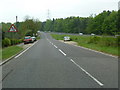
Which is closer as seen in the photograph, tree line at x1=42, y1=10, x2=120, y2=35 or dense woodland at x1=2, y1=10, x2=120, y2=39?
dense woodland at x1=2, y1=10, x2=120, y2=39

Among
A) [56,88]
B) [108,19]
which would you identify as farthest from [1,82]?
[108,19]

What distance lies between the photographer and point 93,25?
357 feet

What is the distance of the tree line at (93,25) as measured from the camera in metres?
88.1

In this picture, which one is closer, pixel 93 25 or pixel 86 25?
pixel 93 25

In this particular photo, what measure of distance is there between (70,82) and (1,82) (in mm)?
2521

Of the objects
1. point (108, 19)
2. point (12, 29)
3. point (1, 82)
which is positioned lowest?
point (1, 82)

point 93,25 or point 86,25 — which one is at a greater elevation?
point 86,25

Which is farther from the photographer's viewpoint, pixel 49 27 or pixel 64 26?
pixel 49 27

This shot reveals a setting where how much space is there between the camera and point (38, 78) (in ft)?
25.3

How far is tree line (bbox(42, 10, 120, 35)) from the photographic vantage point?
88062 mm

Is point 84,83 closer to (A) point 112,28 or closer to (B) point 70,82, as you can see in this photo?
(B) point 70,82

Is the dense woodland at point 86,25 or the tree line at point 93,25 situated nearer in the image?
the dense woodland at point 86,25

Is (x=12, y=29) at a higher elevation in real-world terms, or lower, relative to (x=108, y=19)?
lower

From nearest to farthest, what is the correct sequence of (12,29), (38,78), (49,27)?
(38,78) < (12,29) < (49,27)
